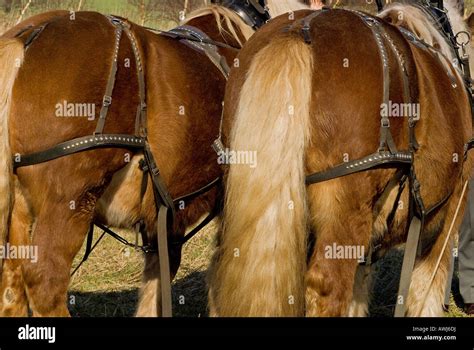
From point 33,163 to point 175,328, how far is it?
101 centimetres

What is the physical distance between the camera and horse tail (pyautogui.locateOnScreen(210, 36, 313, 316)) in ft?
10.5

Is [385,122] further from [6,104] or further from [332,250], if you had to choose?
[6,104]

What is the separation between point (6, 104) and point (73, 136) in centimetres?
33

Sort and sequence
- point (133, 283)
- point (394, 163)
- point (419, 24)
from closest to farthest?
point (394, 163), point (419, 24), point (133, 283)

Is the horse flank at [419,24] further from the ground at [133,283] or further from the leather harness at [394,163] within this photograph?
the ground at [133,283]

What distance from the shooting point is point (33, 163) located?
3.52m

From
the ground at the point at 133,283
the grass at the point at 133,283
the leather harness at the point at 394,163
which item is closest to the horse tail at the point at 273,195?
the leather harness at the point at 394,163

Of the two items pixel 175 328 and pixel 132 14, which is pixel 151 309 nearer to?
pixel 175 328

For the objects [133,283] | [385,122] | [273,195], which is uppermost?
[385,122]

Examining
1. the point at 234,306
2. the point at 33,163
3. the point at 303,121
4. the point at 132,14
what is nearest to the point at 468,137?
the point at 303,121

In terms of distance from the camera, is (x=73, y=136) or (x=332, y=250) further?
(x=73, y=136)

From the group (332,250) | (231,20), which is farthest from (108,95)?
(231,20)

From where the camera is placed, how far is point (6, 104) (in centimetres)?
349

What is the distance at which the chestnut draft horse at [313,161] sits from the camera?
320 centimetres
